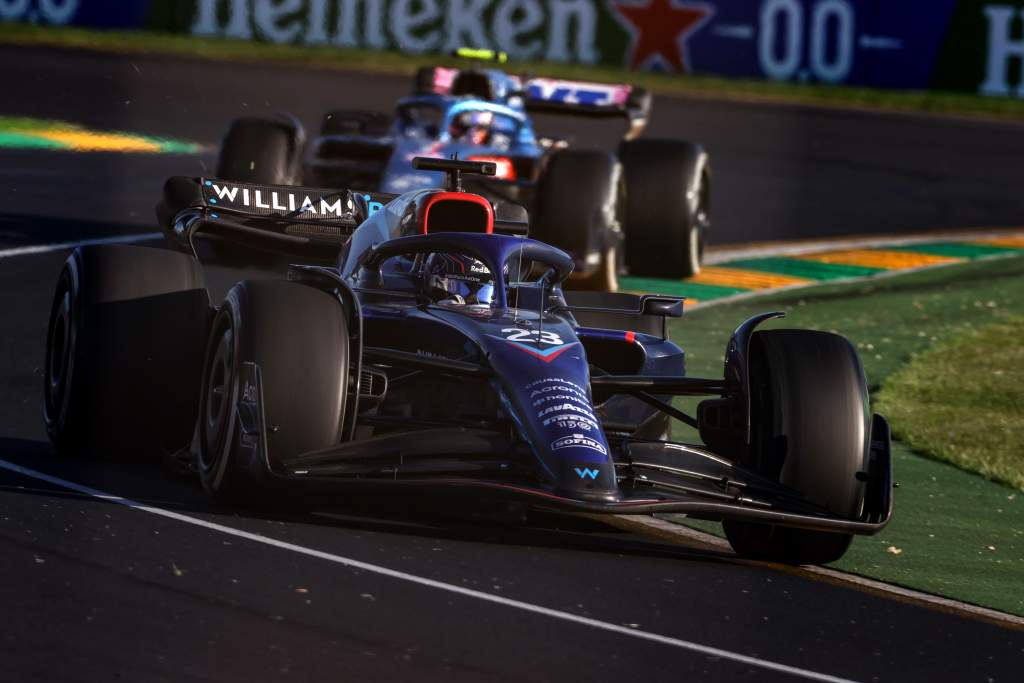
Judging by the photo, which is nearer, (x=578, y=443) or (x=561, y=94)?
(x=578, y=443)

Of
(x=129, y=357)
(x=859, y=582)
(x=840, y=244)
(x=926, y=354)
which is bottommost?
(x=840, y=244)

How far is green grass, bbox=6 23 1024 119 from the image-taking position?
109ft

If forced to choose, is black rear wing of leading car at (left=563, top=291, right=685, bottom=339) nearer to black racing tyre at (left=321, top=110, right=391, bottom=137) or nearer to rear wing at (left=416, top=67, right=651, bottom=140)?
black racing tyre at (left=321, top=110, right=391, bottom=137)

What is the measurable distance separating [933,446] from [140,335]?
5.06 meters

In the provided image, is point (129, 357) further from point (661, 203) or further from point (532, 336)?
point (661, 203)

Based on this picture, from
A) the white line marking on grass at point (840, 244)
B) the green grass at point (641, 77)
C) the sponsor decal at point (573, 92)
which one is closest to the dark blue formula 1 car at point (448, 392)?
the sponsor decal at point (573, 92)

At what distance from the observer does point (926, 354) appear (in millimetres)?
15547

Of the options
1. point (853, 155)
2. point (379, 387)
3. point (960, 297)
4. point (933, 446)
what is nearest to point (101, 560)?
point (379, 387)

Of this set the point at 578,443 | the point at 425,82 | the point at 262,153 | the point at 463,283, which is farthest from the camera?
the point at 425,82

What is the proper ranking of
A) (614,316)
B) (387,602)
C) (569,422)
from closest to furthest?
1. (387,602)
2. (569,422)
3. (614,316)

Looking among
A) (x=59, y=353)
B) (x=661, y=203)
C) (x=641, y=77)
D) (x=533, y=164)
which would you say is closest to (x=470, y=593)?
(x=59, y=353)

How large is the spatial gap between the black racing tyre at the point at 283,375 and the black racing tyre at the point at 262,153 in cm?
813

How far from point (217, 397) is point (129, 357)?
62 centimetres

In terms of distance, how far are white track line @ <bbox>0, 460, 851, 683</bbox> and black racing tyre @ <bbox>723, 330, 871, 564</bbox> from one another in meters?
1.38
